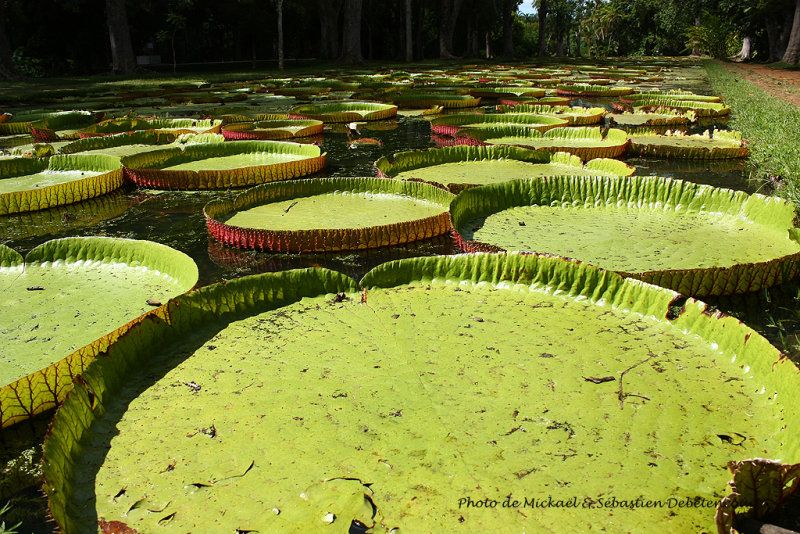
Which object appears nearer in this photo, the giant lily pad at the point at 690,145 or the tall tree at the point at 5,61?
the giant lily pad at the point at 690,145

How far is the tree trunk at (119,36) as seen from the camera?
16.4 metres

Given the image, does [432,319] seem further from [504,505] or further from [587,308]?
[504,505]

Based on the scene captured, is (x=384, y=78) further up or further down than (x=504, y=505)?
further up

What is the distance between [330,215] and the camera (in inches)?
125

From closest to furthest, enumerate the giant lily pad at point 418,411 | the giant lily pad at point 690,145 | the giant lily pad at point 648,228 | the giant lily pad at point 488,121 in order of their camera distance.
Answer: the giant lily pad at point 418,411 < the giant lily pad at point 648,228 < the giant lily pad at point 690,145 < the giant lily pad at point 488,121

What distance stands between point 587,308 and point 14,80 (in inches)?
676

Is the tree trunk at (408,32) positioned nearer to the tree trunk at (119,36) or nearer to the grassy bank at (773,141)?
the tree trunk at (119,36)

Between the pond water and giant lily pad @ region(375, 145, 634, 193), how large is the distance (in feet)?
1.23

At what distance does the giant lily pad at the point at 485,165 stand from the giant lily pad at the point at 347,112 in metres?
2.80

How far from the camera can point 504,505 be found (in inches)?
44.1

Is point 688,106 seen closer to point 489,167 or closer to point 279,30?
point 489,167

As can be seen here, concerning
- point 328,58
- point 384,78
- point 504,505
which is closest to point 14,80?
point 384,78

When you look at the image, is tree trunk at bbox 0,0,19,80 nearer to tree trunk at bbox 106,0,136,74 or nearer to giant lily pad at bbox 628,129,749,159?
tree trunk at bbox 106,0,136,74

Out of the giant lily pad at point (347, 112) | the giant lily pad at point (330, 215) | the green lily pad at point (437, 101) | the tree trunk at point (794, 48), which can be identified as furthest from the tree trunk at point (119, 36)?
the tree trunk at point (794, 48)
